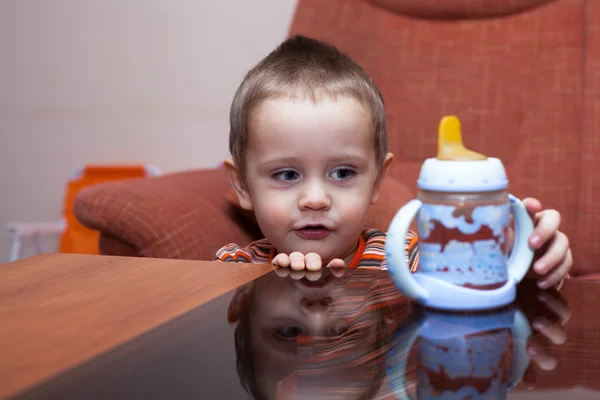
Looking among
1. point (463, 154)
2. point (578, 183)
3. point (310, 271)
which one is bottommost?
point (578, 183)

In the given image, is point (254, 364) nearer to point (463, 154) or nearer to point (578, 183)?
point (463, 154)

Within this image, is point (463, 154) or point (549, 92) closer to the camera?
point (463, 154)

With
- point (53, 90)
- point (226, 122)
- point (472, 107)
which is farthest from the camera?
point (53, 90)

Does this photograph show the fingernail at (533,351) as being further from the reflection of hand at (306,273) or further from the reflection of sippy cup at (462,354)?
the reflection of hand at (306,273)

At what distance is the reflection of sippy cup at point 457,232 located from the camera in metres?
0.64

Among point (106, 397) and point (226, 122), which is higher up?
point (106, 397)

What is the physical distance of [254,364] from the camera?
0.54 metres

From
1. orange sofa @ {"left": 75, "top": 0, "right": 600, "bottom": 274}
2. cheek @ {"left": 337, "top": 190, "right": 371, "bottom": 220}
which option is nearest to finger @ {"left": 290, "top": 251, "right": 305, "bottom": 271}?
cheek @ {"left": 337, "top": 190, "right": 371, "bottom": 220}

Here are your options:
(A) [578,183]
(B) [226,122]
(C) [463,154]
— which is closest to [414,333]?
(C) [463,154]

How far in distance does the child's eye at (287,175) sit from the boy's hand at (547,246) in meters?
0.44

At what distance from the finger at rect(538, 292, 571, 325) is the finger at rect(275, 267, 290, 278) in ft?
1.04

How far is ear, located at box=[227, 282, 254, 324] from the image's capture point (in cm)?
68

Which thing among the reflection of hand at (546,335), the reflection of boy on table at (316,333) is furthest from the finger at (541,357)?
the reflection of boy on table at (316,333)

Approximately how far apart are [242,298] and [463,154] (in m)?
0.29
